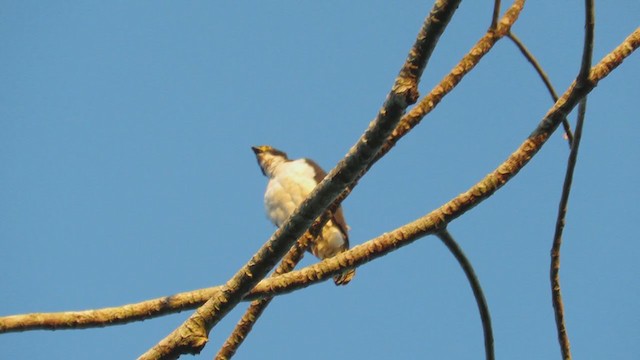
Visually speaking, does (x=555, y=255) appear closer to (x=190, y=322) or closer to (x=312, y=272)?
(x=312, y=272)

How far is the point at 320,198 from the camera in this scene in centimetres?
283

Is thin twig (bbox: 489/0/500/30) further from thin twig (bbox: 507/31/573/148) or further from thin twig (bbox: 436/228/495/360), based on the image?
thin twig (bbox: 436/228/495/360)

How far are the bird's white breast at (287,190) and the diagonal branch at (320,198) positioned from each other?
4.74 metres

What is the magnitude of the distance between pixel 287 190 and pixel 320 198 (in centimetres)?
508

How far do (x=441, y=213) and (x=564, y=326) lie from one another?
1.24 meters

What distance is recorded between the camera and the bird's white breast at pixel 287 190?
307 inches

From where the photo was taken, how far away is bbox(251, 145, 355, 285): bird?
734 cm

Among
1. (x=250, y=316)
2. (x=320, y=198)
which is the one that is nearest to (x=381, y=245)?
(x=320, y=198)

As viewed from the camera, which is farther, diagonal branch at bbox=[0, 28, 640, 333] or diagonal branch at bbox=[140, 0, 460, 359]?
diagonal branch at bbox=[0, 28, 640, 333]

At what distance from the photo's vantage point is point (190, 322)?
2.84m

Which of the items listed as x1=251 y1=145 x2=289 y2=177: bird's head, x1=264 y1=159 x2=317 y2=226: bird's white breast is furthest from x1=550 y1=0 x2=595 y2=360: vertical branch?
x1=251 y1=145 x2=289 y2=177: bird's head

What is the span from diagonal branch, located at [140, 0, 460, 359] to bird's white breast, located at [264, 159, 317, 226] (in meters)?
4.74

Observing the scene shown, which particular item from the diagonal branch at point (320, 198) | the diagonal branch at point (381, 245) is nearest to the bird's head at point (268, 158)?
the diagonal branch at point (381, 245)

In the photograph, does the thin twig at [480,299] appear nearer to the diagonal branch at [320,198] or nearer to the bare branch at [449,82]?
the bare branch at [449,82]
